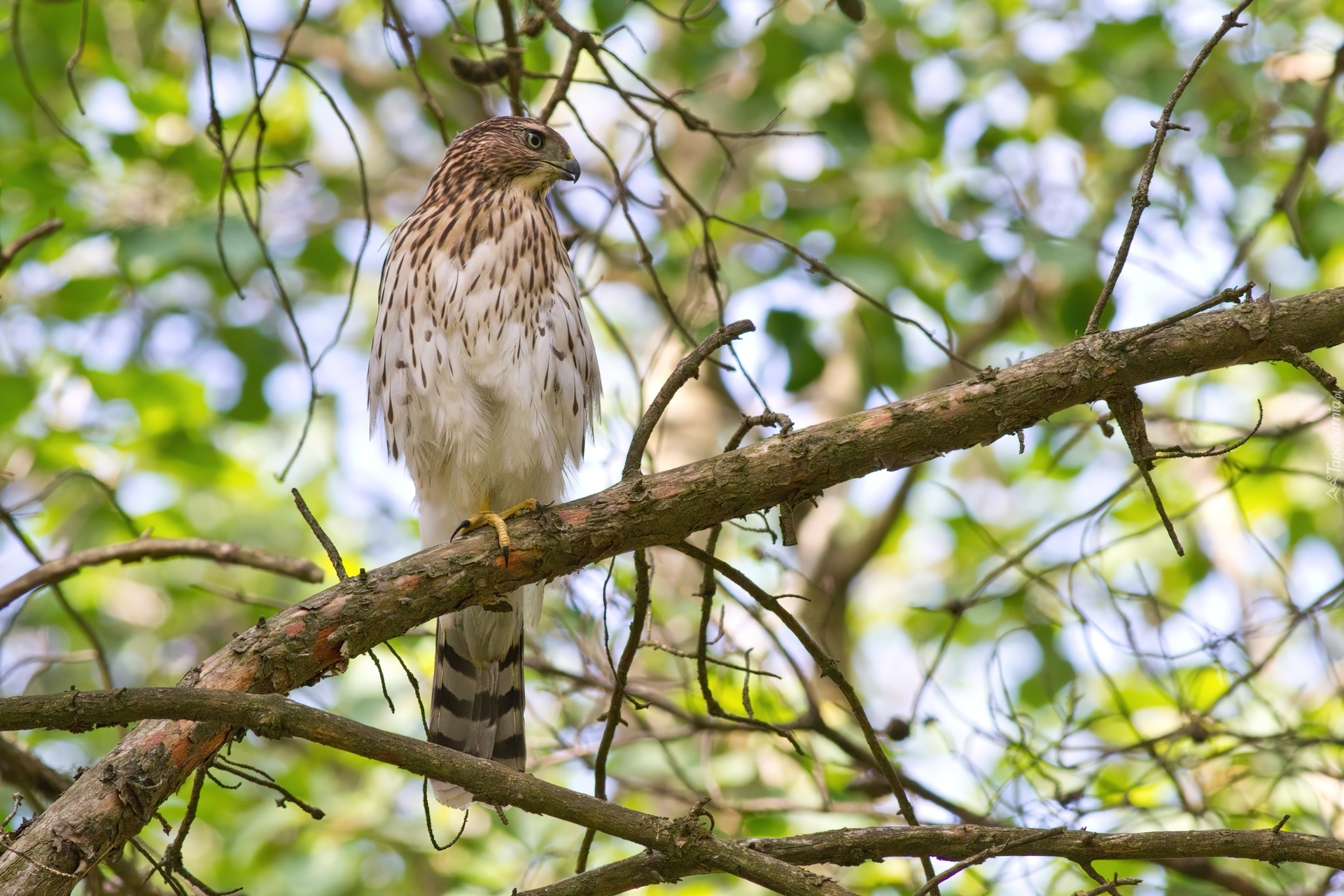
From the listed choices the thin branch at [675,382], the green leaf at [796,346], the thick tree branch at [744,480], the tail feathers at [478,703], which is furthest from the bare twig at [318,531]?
the green leaf at [796,346]

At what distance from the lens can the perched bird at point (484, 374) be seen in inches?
142

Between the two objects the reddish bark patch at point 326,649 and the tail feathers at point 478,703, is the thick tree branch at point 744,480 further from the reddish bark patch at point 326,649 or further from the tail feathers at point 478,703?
the tail feathers at point 478,703

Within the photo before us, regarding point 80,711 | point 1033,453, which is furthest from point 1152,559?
point 80,711

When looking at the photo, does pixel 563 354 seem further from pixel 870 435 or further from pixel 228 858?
pixel 228 858

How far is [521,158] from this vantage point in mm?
4137

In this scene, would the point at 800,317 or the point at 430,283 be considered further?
the point at 800,317

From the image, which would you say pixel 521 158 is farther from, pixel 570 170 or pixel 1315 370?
pixel 1315 370

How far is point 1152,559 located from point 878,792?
4.29 m

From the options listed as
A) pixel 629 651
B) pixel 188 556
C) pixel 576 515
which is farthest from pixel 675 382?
pixel 188 556

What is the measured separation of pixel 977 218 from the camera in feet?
18.4

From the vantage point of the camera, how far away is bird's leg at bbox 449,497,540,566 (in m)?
2.67

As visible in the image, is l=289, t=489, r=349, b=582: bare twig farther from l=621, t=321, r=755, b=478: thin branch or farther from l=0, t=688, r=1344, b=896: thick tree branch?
l=621, t=321, r=755, b=478: thin branch

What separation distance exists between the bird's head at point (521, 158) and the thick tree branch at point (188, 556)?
4.96 ft

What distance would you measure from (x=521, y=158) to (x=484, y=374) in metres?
0.96
